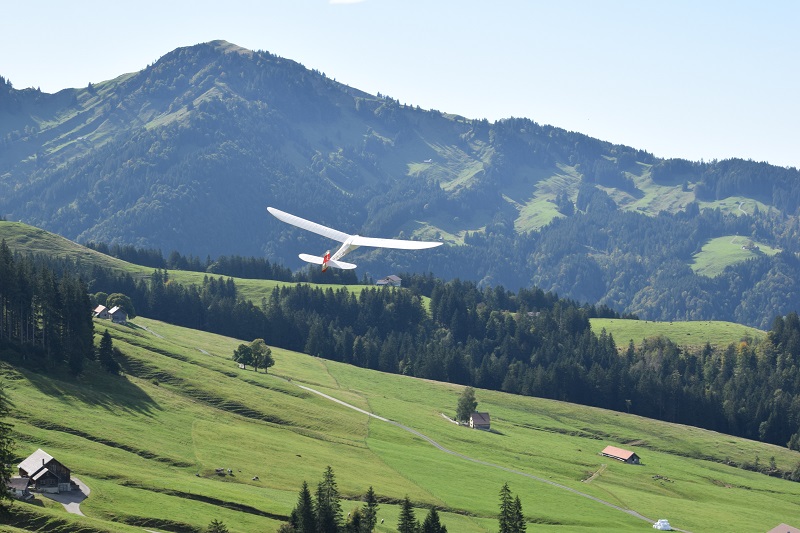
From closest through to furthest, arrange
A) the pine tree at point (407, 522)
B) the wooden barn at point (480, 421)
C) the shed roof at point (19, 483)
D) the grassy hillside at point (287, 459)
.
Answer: the shed roof at point (19, 483) → the pine tree at point (407, 522) → the grassy hillside at point (287, 459) → the wooden barn at point (480, 421)

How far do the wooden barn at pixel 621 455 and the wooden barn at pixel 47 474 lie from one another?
110580 mm

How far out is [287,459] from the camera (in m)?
130

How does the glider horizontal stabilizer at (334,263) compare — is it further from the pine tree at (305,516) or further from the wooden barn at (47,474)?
the wooden barn at (47,474)

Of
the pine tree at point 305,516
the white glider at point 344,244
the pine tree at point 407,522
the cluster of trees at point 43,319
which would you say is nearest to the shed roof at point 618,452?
the white glider at point 344,244

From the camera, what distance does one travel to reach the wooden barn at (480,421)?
189 meters

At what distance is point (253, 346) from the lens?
198375 millimetres

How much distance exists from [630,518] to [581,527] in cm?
1285

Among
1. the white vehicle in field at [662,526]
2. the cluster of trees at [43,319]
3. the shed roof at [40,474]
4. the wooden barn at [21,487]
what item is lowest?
the white vehicle in field at [662,526]

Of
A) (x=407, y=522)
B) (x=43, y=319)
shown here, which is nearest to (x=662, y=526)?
(x=407, y=522)

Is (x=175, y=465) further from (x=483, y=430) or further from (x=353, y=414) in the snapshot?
(x=483, y=430)

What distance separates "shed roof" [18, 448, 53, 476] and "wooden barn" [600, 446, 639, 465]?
111 m

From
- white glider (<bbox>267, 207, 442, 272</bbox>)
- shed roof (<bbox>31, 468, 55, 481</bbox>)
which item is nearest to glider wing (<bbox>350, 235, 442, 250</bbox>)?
white glider (<bbox>267, 207, 442, 272</bbox>)

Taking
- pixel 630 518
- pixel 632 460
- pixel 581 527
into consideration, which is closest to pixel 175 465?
pixel 581 527

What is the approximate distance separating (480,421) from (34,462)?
106563mm
